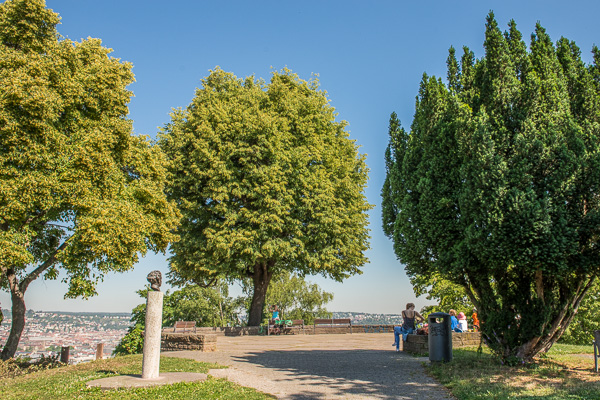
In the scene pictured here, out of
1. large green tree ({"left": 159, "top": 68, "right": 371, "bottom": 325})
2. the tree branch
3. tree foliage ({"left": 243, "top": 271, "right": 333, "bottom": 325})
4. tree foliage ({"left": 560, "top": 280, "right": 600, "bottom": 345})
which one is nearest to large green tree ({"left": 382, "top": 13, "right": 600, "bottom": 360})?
large green tree ({"left": 159, "top": 68, "right": 371, "bottom": 325})

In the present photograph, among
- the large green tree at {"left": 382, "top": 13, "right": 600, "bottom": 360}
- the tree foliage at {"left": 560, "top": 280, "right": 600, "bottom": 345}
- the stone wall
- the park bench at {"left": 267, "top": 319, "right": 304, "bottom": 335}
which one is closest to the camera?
the large green tree at {"left": 382, "top": 13, "right": 600, "bottom": 360}

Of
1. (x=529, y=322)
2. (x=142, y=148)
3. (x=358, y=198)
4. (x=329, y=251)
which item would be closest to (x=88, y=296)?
(x=142, y=148)

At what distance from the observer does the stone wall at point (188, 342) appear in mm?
14086

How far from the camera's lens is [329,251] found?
2191cm

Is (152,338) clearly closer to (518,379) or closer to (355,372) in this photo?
(355,372)

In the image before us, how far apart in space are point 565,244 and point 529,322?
87.1 inches

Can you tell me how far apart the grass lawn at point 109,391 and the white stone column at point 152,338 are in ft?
2.69

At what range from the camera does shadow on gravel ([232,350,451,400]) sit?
7570 mm

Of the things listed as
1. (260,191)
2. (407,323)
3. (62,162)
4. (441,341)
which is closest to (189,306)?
(260,191)

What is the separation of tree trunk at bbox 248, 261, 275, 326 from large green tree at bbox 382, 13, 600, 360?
43.9ft

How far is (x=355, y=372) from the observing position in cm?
976

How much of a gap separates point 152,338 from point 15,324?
8.68m

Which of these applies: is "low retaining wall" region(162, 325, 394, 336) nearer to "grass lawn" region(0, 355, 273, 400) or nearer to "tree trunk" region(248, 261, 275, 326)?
"tree trunk" region(248, 261, 275, 326)

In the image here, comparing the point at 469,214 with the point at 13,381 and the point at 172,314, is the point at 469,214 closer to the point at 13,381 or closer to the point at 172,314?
the point at 13,381
